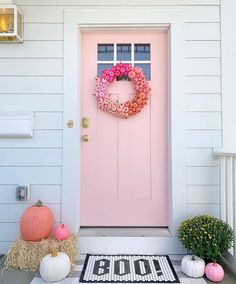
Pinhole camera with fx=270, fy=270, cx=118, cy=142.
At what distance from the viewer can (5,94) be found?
2.46 metres

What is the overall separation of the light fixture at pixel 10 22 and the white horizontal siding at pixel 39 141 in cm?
87

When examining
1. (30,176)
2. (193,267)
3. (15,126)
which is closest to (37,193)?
(30,176)

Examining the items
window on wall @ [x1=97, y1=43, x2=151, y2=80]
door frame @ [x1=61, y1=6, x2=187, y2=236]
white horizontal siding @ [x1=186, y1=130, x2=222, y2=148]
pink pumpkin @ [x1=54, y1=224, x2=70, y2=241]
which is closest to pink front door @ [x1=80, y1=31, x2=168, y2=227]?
window on wall @ [x1=97, y1=43, x2=151, y2=80]

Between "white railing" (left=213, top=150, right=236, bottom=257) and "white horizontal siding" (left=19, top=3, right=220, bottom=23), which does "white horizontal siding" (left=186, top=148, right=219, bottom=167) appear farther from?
"white horizontal siding" (left=19, top=3, right=220, bottom=23)

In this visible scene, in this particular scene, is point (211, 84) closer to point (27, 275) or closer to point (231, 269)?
point (231, 269)

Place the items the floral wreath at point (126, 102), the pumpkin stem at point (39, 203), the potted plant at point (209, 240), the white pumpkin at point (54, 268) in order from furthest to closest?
the floral wreath at point (126, 102)
the pumpkin stem at point (39, 203)
the potted plant at point (209, 240)
the white pumpkin at point (54, 268)

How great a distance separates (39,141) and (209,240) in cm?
165

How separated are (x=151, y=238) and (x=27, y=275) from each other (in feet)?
3.44

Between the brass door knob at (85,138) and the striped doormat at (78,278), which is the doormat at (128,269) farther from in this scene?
the brass door knob at (85,138)

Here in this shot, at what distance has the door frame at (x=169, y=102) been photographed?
7.94ft

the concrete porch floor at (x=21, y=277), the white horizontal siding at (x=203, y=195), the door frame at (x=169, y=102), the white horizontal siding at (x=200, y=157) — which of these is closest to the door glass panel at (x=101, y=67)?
the door frame at (x=169, y=102)

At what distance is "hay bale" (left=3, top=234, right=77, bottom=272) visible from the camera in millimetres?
2104

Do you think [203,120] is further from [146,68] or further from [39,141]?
[39,141]

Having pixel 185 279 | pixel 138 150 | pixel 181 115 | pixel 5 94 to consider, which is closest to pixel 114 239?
pixel 185 279
